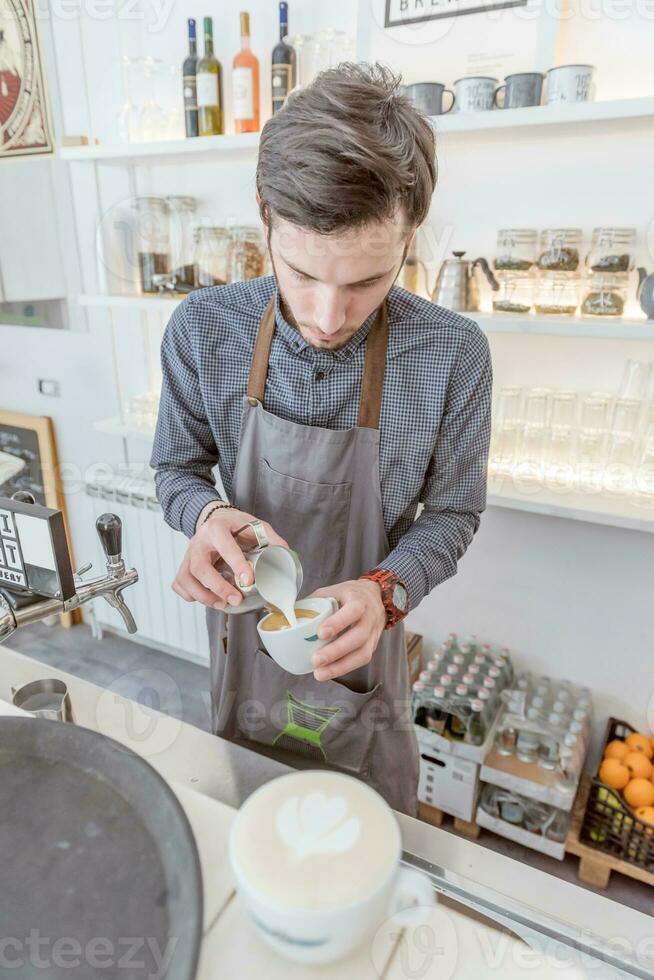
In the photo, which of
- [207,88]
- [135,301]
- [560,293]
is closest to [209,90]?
[207,88]

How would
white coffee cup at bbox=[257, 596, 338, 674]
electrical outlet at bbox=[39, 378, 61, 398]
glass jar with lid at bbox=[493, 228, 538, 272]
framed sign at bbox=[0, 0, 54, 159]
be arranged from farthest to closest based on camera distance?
1. electrical outlet at bbox=[39, 378, 61, 398]
2. framed sign at bbox=[0, 0, 54, 159]
3. glass jar with lid at bbox=[493, 228, 538, 272]
4. white coffee cup at bbox=[257, 596, 338, 674]

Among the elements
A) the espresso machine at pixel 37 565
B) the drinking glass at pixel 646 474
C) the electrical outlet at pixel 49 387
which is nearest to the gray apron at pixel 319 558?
the espresso machine at pixel 37 565

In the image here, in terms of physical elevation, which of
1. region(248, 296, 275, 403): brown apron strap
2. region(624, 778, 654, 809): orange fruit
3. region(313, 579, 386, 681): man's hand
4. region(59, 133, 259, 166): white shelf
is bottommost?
region(624, 778, 654, 809): orange fruit

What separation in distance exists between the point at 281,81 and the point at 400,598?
166 cm

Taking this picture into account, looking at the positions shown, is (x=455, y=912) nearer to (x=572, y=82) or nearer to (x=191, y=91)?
(x=572, y=82)

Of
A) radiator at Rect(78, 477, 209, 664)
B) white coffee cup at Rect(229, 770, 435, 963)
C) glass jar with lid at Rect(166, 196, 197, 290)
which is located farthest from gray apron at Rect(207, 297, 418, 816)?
radiator at Rect(78, 477, 209, 664)

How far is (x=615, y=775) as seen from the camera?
199 cm

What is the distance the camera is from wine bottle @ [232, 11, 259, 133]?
2008mm

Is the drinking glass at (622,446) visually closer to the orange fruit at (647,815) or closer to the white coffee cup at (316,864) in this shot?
the orange fruit at (647,815)

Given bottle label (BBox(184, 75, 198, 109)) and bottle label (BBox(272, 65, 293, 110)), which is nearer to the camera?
bottle label (BBox(272, 65, 293, 110))

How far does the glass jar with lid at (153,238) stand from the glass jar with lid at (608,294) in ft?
4.61

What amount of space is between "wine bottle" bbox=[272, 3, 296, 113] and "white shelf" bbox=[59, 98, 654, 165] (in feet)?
0.57

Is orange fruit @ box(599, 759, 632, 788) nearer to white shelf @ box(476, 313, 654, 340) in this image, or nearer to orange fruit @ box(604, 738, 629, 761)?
orange fruit @ box(604, 738, 629, 761)

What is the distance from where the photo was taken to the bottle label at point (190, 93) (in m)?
2.09
